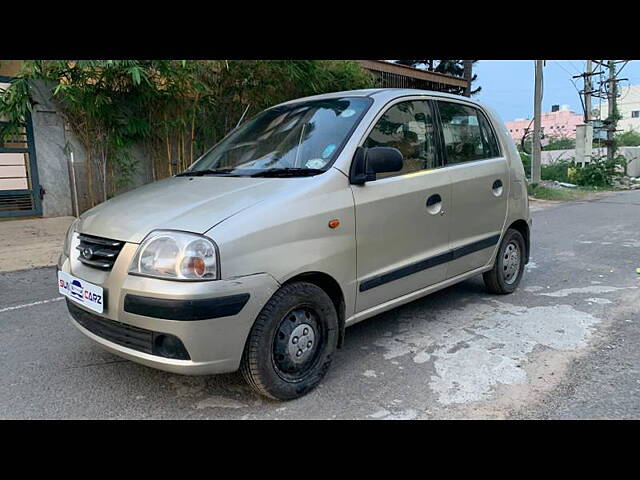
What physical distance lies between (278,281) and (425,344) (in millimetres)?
1432

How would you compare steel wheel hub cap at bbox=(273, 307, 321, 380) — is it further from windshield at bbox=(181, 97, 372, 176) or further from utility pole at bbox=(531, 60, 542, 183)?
utility pole at bbox=(531, 60, 542, 183)

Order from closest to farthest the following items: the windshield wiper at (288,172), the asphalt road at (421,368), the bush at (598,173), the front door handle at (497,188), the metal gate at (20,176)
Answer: the asphalt road at (421,368) < the windshield wiper at (288,172) < the front door handle at (497,188) < the metal gate at (20,176) < the bush at (598,173)

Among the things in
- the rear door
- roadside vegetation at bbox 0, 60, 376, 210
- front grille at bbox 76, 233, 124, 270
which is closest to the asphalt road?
the rear door

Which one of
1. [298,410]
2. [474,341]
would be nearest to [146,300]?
[298,410]

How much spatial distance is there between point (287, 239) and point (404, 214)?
995mm

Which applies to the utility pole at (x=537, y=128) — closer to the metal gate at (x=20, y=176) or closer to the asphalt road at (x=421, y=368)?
the asphalt road at (x=421, y=368)

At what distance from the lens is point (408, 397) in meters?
2.67

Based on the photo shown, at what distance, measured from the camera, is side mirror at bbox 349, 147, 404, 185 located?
286 cm

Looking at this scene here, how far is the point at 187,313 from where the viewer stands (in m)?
2.20

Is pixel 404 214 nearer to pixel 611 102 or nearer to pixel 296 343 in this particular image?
pixel 296 343

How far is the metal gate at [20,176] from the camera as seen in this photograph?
7.85m

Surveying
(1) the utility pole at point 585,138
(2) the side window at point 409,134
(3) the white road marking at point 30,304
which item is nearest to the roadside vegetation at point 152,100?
(3) the white road marking at point 30,304

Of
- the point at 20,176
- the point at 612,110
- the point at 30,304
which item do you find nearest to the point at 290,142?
the point at 30,304

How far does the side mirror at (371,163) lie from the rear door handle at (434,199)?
1.77 ft
